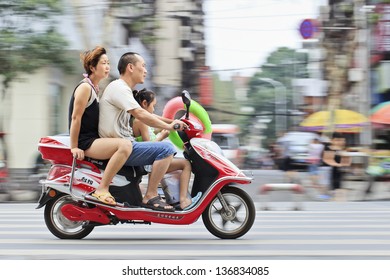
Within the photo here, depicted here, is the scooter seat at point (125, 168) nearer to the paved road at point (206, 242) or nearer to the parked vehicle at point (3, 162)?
the paved road at point (206, 242)

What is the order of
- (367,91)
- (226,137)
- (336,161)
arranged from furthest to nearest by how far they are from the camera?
(226,137) → (367,91) → (336,161)

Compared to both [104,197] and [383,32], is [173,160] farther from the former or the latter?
[383,32]

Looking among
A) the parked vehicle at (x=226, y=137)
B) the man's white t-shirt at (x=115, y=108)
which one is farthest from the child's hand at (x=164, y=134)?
the parked vehicle at (x=226, y=137)

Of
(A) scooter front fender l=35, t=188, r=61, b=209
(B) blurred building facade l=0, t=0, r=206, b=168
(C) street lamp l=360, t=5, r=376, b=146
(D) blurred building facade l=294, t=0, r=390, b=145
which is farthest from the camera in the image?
(C) street lamp l=360, t=5, r=376, b=146

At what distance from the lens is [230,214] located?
755 cm

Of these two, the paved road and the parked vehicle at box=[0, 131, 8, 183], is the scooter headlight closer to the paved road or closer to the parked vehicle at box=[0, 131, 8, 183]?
the paved road

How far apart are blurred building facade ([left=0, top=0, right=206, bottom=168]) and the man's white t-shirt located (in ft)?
30.2

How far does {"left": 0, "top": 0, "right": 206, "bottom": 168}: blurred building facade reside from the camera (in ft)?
54.6

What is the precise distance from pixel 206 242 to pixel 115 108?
4.75ft

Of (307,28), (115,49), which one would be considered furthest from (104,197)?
(307,28)

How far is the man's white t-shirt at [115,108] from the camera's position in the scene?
7.19 metres

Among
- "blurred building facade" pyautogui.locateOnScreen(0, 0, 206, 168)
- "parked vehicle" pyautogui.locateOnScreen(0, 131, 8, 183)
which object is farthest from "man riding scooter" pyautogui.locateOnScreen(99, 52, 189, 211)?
"blurred building facade" pyautogui.locateOnScreen(0, 0, 206, 168)
